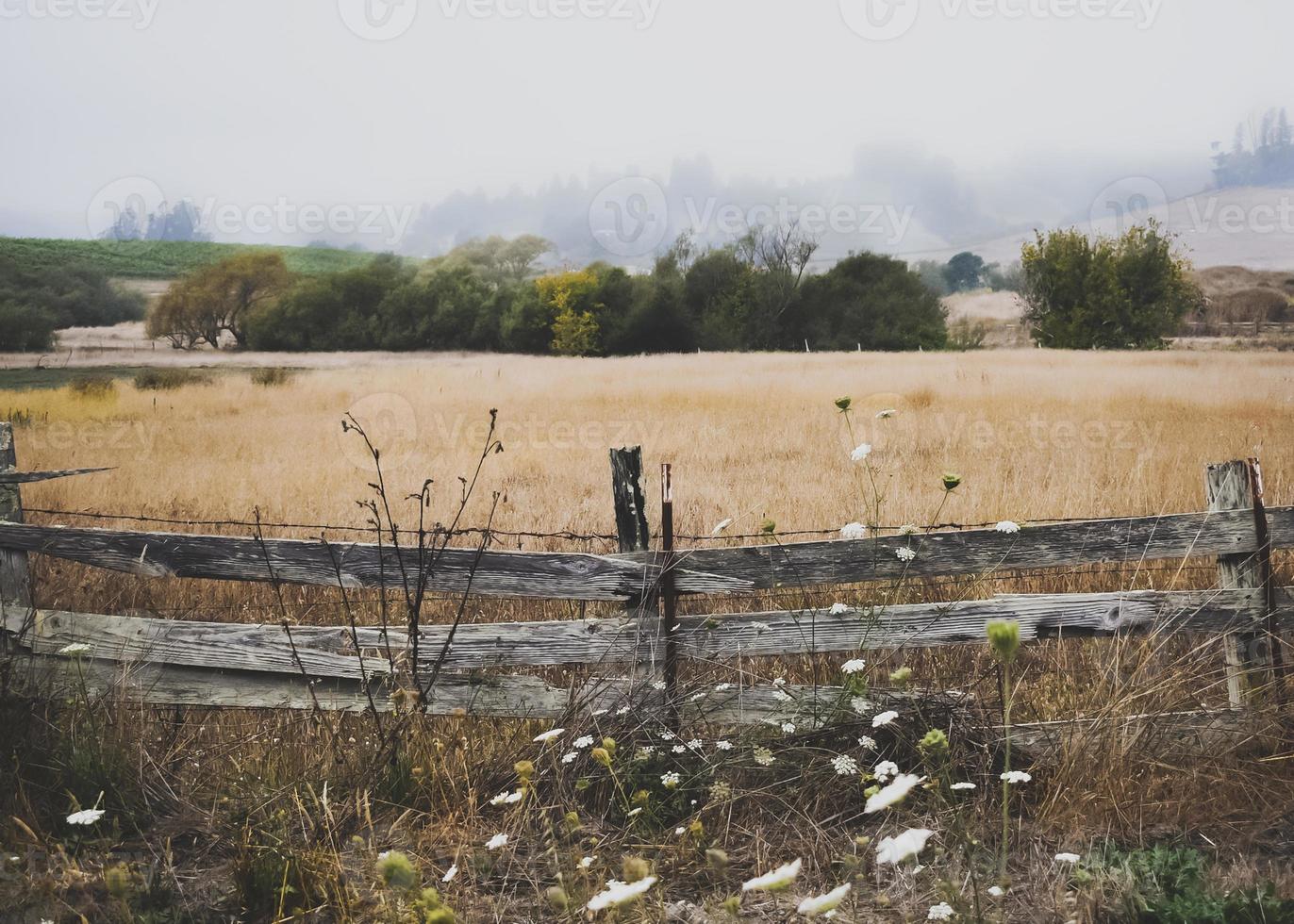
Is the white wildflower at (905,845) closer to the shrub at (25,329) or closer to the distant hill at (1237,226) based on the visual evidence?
the shrub at (25,329)

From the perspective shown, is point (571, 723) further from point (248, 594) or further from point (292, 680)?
point (248, 594)

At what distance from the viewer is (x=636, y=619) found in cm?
362

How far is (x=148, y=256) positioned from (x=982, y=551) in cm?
843

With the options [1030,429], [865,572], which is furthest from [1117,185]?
[865,572]

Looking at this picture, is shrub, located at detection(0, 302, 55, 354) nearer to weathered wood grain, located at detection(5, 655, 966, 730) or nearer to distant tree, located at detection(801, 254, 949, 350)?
weathered wood grain, located at detection(5, 655, 966, 730)

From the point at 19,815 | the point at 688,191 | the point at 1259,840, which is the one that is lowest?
the point at 1259,840

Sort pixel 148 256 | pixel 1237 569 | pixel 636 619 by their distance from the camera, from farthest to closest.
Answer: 1. pixel 148 256
2. pixel 1237 569
3. pixel 636 619

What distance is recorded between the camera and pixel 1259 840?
3.12 m

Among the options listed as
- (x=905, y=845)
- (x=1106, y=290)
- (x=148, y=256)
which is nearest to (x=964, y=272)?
(x=1106, y=290)

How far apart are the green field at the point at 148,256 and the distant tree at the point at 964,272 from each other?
1298 centimetres

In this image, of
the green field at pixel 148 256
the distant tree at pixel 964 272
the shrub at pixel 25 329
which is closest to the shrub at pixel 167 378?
the shrub at pixel 25 329

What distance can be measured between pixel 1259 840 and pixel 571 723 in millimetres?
2368

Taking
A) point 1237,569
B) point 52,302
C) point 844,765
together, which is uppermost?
point 52,302

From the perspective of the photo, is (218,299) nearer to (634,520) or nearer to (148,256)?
(148,256)
